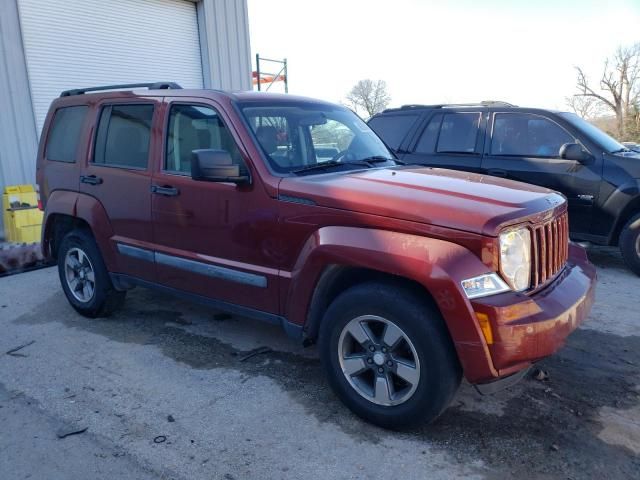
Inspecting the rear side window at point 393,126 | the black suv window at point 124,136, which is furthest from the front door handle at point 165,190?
the rear side window at point 393,126

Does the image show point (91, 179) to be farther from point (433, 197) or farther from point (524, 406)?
point (524, 406)

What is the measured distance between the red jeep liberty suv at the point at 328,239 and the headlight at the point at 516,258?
0.01 meters

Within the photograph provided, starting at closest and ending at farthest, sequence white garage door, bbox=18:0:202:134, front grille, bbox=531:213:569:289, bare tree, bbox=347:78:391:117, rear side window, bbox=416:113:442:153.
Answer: front grille, bbox=531:213:569:289, rear side window, bbox=416:113:442:153, white garage door, bbox=18:0:202:134, bare tree, bbox=347:78:391:117

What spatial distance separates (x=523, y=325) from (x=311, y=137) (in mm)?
2117

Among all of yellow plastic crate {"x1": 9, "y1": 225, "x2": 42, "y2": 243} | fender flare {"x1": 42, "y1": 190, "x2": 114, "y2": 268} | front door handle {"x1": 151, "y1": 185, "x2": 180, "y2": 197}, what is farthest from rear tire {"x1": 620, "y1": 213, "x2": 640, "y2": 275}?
yellow plastic crate {"x1": 9, "y1": 225, "x2": 42, "y2": 243}

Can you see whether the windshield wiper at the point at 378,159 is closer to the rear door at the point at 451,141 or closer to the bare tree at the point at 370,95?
the rear door at the point at 451,141

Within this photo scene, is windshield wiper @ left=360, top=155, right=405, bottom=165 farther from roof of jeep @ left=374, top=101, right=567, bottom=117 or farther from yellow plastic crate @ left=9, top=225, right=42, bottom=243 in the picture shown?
yellow plastic crate @ left=9, top=225, right=42, bottom=243

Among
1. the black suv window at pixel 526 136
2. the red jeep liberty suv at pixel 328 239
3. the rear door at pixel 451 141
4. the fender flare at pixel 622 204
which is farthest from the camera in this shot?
the rear door at pixel 451 141

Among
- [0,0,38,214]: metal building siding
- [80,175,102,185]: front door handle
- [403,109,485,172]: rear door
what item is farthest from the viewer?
[0,0,38,214]: metal building siding

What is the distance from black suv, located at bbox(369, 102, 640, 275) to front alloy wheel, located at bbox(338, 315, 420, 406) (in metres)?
4.06

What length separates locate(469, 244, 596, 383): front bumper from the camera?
8.27 ft

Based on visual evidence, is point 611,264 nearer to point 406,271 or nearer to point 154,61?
point 406,271

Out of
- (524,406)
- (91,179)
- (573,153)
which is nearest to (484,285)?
(524,406)

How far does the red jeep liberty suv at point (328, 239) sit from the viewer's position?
8.62ft
